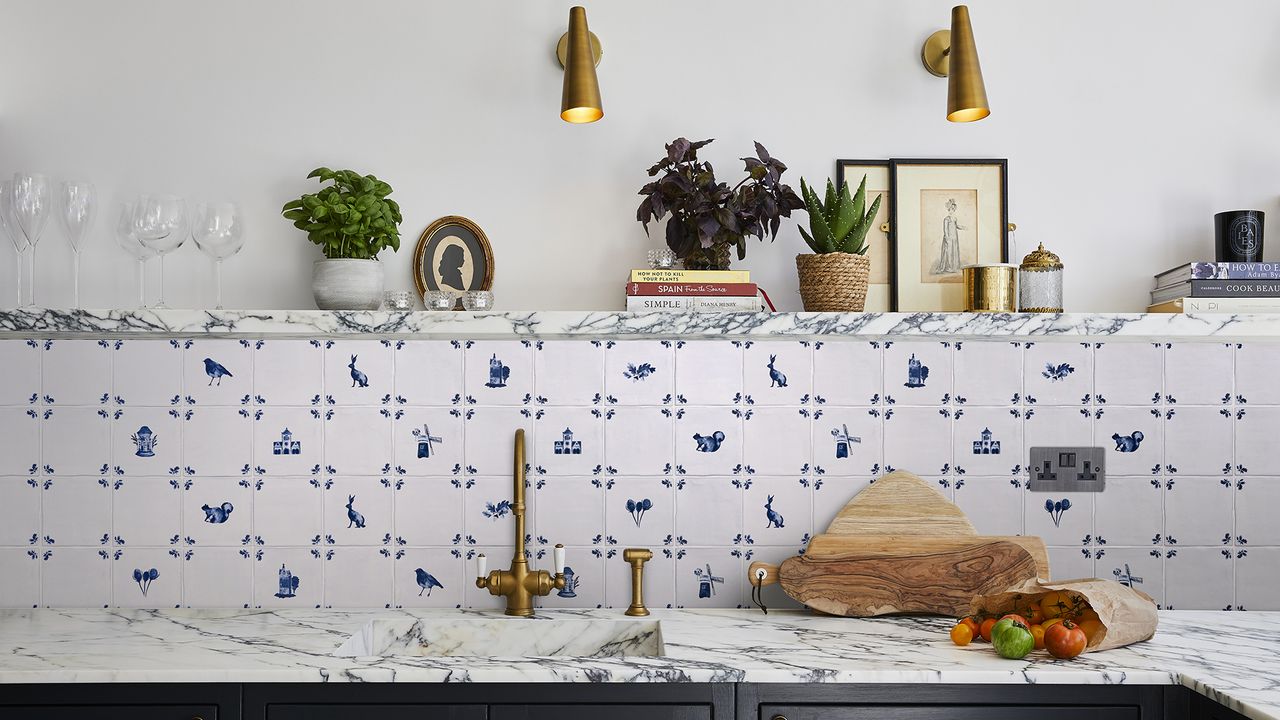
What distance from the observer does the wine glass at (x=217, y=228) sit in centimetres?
202

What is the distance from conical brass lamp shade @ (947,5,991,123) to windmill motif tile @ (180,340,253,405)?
5.58 feet

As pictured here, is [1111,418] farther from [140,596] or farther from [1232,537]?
[140,596]

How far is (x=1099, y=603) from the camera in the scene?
Answer: 5.77 ft

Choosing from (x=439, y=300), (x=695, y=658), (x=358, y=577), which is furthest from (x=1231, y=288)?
(x=358, y=577)

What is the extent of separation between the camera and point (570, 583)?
2.13 metres

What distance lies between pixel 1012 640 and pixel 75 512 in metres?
2.07

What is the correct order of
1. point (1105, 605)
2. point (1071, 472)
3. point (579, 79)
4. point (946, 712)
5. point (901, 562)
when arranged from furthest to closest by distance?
point (1071, 472)
point (901, 562)
point (579, 79)
point (1105, 605)
point (946, 712)

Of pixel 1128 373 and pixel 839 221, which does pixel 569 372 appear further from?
pixel 1128 373

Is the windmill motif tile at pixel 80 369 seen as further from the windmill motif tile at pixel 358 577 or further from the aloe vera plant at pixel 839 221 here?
the aloe vera plant at pixel 839 221

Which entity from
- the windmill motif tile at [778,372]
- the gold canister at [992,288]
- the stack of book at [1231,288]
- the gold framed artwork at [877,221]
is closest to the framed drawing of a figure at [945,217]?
the gold framed artwork at [877,221]

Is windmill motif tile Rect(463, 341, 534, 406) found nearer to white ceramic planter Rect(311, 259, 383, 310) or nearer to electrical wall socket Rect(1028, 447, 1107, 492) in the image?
white ceramic planter Rect(311, 259, 383, 310)

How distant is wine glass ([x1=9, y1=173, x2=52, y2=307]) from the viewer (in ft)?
6.48

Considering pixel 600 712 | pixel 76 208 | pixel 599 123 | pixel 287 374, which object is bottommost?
pixel 600 712

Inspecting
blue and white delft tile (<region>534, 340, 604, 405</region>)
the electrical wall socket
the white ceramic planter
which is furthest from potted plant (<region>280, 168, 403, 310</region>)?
the electrical wall socket
